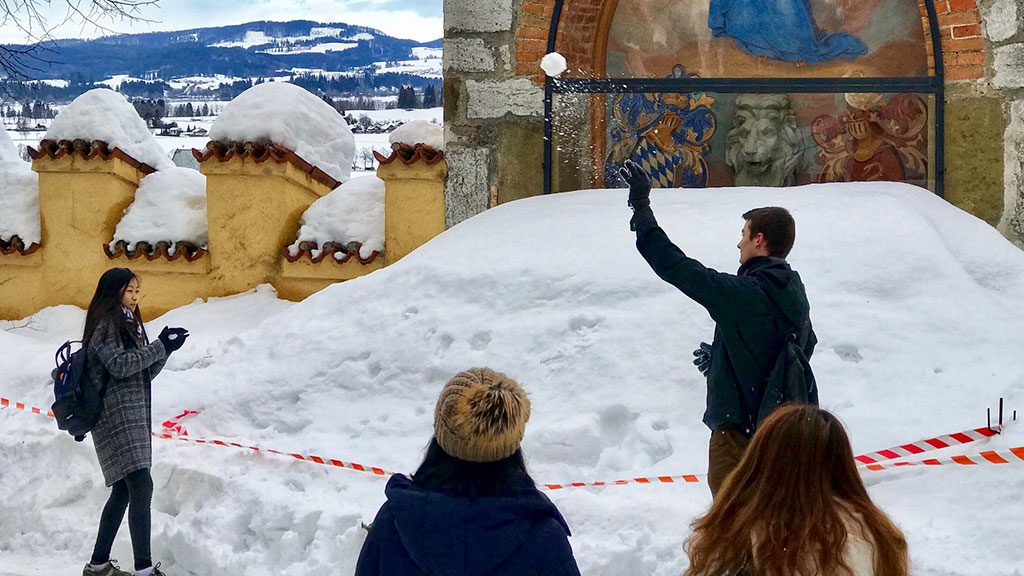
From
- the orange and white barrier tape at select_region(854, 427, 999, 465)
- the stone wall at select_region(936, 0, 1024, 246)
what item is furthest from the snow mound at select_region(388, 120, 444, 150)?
the orange and white barrier tape at select_region(854, 427, 999, 465)

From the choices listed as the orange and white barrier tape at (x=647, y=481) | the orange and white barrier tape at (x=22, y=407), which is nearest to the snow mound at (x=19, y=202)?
the orange and white barrier tape at (x=22, y=407)

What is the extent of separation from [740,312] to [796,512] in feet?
5.80

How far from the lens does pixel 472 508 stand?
2.79 meters

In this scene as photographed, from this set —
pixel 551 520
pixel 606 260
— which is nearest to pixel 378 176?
pixel 606 260

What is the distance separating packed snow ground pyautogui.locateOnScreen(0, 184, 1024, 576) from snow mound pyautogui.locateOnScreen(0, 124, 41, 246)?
1981mm

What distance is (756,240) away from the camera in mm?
4250

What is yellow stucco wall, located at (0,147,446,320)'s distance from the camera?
8.77 meters

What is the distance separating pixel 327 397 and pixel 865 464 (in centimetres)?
297

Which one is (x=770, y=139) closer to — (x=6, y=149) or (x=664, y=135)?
(x=664, y=135)

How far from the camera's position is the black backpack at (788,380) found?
4094 mm

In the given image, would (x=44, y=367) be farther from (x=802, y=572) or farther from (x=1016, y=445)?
(x=802, y=572)

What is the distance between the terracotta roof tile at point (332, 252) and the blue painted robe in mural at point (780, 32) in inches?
121

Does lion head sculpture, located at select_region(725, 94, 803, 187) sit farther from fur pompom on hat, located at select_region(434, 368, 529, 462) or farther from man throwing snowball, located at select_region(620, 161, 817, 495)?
fur pompom on hat, located at select_region(434, 368, 529, 462)

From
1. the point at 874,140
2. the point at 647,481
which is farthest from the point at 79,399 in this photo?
the point at 874,140
